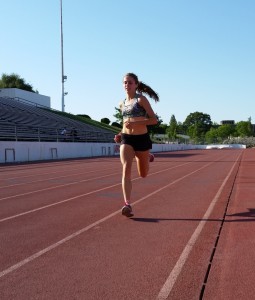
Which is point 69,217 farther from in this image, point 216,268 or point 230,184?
point 230,184

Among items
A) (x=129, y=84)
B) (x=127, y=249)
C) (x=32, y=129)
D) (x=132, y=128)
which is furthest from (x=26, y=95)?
(x=127, y=249)

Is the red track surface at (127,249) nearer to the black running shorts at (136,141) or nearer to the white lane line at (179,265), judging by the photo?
the white lane line at (179,265)

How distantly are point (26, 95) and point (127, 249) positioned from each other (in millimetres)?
57636

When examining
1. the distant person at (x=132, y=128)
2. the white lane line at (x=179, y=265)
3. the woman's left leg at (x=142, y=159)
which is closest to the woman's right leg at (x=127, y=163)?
the distant person at (x=132, y=128)

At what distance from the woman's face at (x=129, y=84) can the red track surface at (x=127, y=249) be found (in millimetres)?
1912

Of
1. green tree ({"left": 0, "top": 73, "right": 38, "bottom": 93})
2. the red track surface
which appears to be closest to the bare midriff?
the red track surface

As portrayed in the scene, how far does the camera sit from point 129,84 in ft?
21.9

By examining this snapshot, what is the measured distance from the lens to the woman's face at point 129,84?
6.64 meters

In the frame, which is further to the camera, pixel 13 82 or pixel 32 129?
pixel 13 82

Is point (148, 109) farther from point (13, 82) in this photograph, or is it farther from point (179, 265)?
point (13, 82)

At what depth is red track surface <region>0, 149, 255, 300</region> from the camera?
349 centimetres

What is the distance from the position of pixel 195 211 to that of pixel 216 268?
3108 mm

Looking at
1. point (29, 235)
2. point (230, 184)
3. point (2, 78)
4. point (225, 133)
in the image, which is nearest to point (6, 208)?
point (29, 235)

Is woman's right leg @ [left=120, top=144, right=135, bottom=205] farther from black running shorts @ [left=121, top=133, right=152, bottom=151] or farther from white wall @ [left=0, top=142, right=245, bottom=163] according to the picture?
white wall @ [left=0, top=142, right=245, bottom=163]
